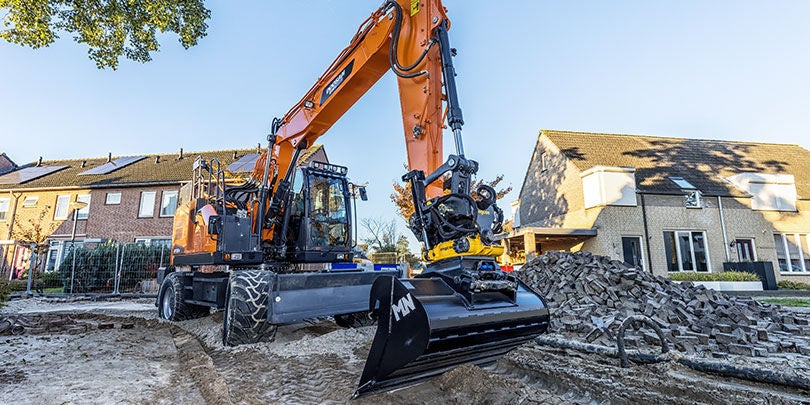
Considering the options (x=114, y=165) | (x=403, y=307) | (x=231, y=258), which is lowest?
(x=403, y=307)

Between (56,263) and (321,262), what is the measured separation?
22.6m

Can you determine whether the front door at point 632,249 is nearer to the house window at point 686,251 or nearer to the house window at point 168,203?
the house window at point 686,251

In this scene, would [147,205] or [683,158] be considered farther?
[147,205]

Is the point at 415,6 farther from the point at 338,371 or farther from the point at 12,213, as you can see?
the point at 12,213

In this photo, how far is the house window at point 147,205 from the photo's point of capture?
21938mm

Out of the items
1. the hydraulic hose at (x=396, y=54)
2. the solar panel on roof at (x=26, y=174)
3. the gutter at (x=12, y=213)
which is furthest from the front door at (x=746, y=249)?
the solar panel on roof at (x=26, y=174)

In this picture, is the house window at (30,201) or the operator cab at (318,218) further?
→ the house window at (30,201)

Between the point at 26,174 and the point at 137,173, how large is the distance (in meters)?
9.46

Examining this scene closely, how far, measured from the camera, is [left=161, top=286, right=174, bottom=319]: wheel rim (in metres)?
7.40

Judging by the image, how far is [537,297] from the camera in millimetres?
3258

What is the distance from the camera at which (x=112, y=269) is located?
1568 cm

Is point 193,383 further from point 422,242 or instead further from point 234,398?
point 422,242

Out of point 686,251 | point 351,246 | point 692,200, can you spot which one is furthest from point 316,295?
point 692,200

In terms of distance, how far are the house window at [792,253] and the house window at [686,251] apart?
13.4 feet
